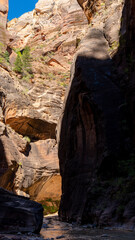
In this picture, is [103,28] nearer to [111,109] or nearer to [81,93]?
[81,93]

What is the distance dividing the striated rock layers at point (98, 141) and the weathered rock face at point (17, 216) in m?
2.66

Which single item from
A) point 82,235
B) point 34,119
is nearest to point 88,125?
point 82,235

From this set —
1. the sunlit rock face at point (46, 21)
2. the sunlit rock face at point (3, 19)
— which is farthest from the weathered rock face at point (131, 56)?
the sunlit rock face at point (46, 21)

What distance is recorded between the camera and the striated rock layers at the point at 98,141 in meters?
8.17

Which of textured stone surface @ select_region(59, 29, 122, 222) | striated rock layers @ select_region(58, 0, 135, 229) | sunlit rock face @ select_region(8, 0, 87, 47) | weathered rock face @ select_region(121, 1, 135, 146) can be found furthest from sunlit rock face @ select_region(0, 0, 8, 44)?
weathered rock face @ select_region(121, 1, 135, 146)

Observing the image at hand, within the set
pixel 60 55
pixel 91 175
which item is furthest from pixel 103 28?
pixel 60 55

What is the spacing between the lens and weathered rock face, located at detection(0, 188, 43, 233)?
18.3ft

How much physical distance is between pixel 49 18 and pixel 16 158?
36.5 metres

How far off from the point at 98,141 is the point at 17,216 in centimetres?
526

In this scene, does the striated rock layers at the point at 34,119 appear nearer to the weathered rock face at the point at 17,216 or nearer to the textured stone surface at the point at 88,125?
the textured stone surface at the point at 88,125

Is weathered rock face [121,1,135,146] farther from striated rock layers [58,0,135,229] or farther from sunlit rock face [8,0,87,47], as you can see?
sunlit rock face [8,0,87,47]

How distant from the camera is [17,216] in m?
5.69

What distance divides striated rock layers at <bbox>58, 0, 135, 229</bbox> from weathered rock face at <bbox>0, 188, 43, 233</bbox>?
266 centimetres

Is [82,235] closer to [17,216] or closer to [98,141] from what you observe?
[17,216]
